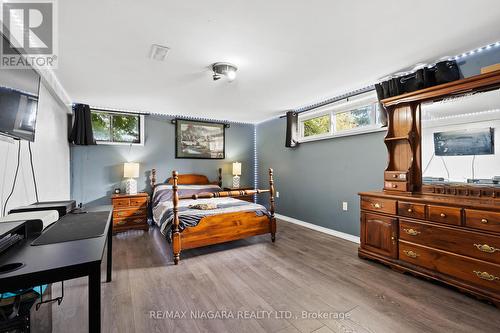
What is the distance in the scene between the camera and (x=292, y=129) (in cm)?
436

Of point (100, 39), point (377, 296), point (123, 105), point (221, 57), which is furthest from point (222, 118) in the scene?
point (377, 296)

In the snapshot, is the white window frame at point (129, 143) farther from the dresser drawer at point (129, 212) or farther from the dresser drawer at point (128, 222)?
the dresser drawer at point (128, 222)

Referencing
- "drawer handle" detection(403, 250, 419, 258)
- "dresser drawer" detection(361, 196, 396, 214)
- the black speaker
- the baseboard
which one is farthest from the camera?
the black speaker

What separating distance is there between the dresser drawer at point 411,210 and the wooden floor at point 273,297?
618 millimetres

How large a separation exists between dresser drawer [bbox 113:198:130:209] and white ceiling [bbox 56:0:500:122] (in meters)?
1.77

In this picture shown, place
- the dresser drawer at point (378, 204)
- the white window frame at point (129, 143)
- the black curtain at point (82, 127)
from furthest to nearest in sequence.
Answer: the white window frame at point (129, 143), the black curtain at point (82, 127), the dresser drawer at point (378, 204)

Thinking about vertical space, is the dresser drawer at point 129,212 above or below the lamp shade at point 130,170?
below

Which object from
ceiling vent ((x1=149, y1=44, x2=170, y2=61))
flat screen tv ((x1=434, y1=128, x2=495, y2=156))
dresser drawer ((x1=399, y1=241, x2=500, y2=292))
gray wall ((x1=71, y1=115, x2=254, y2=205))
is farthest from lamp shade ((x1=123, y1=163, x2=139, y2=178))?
flat screen tv ((x1=434, y1=128, x2=495, y2=156))

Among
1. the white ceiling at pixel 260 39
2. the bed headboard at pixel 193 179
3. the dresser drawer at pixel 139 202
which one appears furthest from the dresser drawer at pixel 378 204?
the dresser drawer at pixel 139 202

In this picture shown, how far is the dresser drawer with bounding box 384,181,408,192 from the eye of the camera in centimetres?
253

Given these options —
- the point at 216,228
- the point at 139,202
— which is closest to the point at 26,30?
the point at 216,228

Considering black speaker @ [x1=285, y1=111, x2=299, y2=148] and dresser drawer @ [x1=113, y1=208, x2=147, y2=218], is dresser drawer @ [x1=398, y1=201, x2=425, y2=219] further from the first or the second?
dresser drawer @ [x1=113, y1=208, x2=147, y2=218]

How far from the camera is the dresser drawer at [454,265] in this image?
1759 millimetres

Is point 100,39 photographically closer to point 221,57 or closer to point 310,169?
point 221,57
